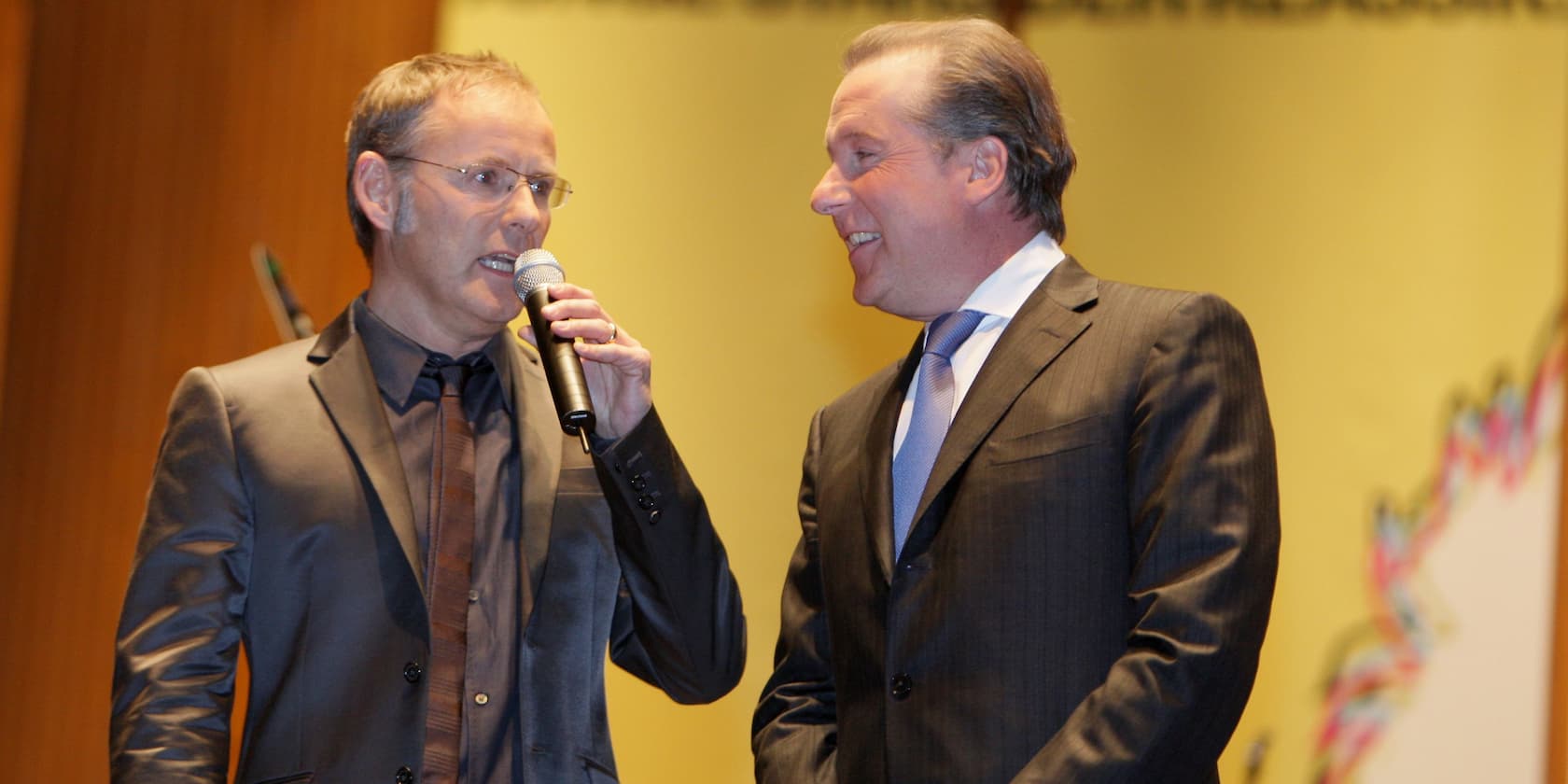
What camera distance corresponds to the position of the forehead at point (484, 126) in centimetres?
235

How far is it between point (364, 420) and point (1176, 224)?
2709 millimetres

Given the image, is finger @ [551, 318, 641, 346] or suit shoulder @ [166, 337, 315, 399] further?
suit shoulder @ [166, 337, 315, 399]

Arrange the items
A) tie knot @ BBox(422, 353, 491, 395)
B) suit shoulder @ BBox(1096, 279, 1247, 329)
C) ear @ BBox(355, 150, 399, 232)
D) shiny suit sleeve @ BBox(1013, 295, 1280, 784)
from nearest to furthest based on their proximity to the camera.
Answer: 1. shiny suit sleeve @ BBox(1013, 295, 1280, 784)
2. suit shoulder @ BBox(1096, 279, 1247, 329)
3. tie knot @ BBox(422, 353, 491, 395)
4. ear @ BBox(355, 150, 399, 232)

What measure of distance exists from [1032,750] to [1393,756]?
9.13ft

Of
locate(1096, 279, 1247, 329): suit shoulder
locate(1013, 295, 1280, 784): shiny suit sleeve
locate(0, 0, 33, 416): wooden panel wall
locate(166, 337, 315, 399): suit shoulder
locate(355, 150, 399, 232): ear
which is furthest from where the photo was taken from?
locate(0, 0, 33, 416): wooden panel wall

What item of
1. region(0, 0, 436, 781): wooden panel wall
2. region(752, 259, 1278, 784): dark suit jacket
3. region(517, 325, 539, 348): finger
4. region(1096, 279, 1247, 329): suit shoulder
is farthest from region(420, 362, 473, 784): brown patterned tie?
region(0, 0, 436, 781): wooden panel wall

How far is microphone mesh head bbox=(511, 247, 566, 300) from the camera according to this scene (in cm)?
213

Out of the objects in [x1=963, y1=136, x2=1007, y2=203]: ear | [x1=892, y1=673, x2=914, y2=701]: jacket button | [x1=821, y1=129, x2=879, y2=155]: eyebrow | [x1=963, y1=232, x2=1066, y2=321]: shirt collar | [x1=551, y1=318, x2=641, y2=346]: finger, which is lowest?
[x1=892, y1=673, x2=914, y2=701]: jacket button

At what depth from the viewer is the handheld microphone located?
6.23 ft

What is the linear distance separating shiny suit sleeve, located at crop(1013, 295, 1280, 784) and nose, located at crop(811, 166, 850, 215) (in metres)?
0.53

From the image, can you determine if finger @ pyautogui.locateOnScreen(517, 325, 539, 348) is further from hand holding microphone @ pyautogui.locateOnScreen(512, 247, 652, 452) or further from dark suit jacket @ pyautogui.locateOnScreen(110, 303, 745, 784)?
dark suit jacket @ pyautogui.locateOnScreen(110, 303, 745, 784)

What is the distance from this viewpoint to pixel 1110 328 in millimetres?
1932

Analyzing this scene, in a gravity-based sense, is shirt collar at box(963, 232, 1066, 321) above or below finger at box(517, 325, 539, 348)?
above

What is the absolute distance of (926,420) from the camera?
6.70 ft
